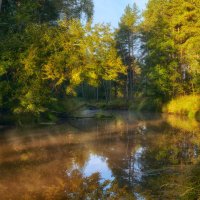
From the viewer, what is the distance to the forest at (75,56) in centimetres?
2486

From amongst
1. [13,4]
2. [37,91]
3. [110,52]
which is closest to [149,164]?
[37,91]

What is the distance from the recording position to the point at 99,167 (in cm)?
1102

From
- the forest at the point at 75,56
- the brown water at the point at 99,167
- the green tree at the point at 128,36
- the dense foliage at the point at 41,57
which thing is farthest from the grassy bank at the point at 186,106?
the green tree at the point at 128,36

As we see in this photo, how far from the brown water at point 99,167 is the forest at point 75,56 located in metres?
7.43

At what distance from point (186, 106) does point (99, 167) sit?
26025 millimetres

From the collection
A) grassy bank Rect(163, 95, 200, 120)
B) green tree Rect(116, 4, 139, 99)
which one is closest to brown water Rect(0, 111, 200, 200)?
grassy bank Rect(163, 95, 200, 120)

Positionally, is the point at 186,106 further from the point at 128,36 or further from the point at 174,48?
the point at 128,36

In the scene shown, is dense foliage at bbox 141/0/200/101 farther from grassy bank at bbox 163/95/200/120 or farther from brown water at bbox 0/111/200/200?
brown water at bbox 0/111/200/200

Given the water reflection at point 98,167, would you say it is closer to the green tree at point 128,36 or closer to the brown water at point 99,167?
the brown water at point 99,167

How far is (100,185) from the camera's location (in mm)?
8695

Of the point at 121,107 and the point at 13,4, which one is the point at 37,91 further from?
the point at 121,107

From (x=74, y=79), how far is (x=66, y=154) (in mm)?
13766

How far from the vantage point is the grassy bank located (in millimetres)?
33531

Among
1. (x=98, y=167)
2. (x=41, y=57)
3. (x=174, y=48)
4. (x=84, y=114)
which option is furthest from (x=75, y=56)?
(x=174, y=48)
